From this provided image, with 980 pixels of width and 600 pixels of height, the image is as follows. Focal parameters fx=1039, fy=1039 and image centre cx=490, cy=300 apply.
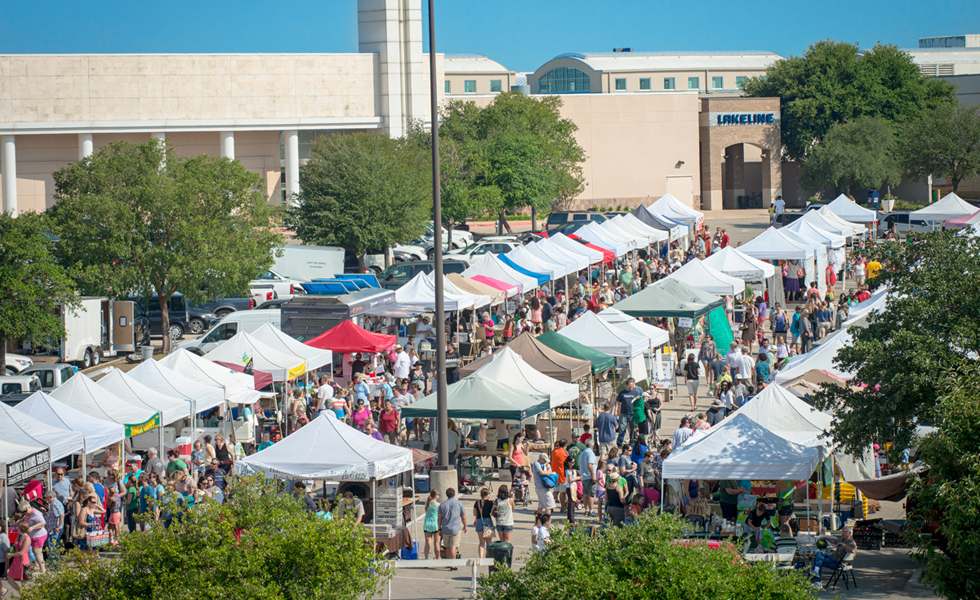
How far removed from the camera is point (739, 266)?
28.6 meters

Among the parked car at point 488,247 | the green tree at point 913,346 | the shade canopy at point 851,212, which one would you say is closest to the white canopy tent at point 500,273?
the parked car at point 488,247

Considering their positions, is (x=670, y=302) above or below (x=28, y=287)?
below

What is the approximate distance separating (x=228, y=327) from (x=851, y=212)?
84.9ft

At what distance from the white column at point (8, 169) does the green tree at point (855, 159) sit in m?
46.8

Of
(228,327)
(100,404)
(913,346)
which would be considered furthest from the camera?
(228,327)

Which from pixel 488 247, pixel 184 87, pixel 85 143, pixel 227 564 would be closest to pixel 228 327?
pixel 488 247

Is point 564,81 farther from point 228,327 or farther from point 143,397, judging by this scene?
point 143,397

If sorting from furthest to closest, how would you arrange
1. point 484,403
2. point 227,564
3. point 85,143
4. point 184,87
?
point 184,87 → point 85,143 → point 484,403 → point 227,564

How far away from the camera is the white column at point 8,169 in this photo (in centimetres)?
5775

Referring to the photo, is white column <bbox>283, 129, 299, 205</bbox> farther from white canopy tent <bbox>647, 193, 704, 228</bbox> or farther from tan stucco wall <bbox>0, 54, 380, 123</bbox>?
white canopy tent <bbox>647, 193, 704, 228</bbox>

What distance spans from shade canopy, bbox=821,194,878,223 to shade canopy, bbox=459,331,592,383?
24.3 metres

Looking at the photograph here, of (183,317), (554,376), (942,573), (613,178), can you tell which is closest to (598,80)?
(613,178)

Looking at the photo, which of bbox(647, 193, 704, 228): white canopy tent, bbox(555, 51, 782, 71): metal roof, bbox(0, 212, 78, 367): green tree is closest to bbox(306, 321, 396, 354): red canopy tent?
bbox(0, 212, 78, 367): green tree

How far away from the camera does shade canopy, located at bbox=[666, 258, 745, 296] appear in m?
26.7
